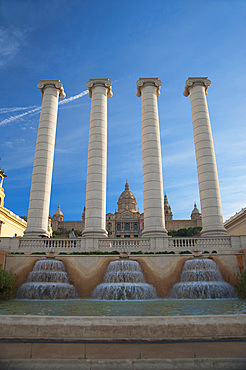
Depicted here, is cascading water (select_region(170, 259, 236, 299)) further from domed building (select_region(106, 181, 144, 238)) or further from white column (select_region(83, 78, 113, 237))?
domed building (select_region(106, 181, 144, 238))

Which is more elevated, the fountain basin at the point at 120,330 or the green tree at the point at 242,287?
the green tree at the point at 242,287

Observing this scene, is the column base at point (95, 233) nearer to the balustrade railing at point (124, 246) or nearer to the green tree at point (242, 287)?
the balustrade railing at point (124, 246)

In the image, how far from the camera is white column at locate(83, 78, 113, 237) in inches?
1231

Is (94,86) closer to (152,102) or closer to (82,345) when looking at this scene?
(152,102)

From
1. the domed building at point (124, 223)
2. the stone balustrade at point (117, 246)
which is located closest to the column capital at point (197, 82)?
the stone balustrade at point (117, 246)

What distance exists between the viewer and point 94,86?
37.8 metres

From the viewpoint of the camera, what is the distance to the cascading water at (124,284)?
19281 mm

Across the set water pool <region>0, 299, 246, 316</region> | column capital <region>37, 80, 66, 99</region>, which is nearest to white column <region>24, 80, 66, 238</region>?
column capital <region>37, 80, 66, 99</region>

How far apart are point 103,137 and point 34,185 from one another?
32.9 ft

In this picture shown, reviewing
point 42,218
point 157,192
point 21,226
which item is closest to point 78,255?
point 42,218

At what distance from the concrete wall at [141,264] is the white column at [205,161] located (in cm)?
744

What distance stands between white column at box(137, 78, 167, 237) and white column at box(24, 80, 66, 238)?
36.7 ft

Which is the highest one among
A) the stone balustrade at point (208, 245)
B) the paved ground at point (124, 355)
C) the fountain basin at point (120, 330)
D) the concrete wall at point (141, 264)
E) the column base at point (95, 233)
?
the column base at point (95, 233)

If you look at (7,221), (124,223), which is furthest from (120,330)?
(124,223)
